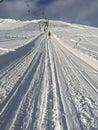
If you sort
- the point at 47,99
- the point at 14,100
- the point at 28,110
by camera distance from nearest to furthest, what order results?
the point at 28,110, the point at 14,100, the point at 47,99

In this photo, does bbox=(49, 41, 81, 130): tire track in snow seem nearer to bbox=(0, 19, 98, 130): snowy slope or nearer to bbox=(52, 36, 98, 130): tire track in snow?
bbox=(0, 19, 98, 130): snowy slope

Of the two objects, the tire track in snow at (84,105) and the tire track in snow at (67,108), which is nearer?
the tire track in snow at (67,108)

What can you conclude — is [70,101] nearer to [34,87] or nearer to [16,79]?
[34,87]

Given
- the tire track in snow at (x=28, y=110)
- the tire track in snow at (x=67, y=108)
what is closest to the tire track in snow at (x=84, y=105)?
the tire track in snow at (x=67, y=108)

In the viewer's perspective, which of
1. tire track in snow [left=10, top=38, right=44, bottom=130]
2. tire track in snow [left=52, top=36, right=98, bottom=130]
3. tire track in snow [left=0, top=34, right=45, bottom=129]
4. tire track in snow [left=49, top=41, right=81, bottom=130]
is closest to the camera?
tire track in snow [left=10, top=38, right=44, bottom=130]

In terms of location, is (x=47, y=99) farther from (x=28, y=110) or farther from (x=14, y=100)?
(x=28, y=110)

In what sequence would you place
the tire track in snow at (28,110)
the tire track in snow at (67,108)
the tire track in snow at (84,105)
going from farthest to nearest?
the tire track in snow at (84,105), the tire track in snow at (67,108), the tire track in snow at (28,110)

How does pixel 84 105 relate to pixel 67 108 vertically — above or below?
below

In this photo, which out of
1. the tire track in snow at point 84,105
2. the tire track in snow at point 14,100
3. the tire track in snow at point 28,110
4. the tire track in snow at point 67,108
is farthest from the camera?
the tire track in snow at point 84,105

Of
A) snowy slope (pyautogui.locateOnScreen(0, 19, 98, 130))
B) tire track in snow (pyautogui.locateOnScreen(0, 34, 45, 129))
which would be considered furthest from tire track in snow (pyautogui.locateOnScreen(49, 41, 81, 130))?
tire track in snow (pyautogui.locateOnScreen(0, 34, 45, 129))

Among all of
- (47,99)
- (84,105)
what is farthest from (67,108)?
(47,99)

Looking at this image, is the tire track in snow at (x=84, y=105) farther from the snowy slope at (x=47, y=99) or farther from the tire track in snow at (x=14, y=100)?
the tire track in snow at (x=14, y=100)

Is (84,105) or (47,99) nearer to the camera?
(84,105)

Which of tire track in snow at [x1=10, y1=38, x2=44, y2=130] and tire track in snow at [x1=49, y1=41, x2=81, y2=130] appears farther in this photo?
tire track in snow at [x1=49, y1=41, x2=81, y2=130]
